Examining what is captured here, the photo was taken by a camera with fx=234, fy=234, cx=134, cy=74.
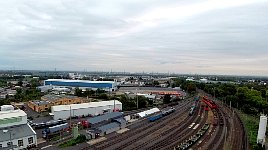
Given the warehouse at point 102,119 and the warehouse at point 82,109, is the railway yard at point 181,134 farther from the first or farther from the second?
the warehouse at point 82,109

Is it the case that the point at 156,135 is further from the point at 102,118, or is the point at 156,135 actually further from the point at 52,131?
the point at 52,131

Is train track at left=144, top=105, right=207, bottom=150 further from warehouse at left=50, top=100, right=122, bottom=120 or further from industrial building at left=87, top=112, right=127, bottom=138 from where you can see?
warehouse at left=50, top=100, right=122, bottom=120

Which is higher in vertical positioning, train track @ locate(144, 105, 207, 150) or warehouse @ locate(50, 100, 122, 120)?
warehouse @ locate(50, 100, 122, 120)

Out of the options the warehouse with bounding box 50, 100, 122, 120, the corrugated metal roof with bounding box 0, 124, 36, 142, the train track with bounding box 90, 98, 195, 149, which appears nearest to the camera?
the corrugated metal roof with bounding box 0, 124, 36, 142

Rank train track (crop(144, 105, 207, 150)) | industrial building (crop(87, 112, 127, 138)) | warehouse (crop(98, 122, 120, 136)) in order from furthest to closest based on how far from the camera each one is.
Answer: industrial building (crop(87, 112, 127, 138))
warehouse (crop(98, 122, 120, 136))
train track (crop(144, 105, 207, 150))

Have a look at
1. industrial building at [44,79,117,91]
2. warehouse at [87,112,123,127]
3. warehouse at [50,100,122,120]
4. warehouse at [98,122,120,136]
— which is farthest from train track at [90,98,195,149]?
industrial building at [44,79,117,91]

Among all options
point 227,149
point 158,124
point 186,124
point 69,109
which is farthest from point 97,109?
point 227,149

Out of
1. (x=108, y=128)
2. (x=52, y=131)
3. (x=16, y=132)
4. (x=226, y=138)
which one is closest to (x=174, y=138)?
(x=226, y=138)
